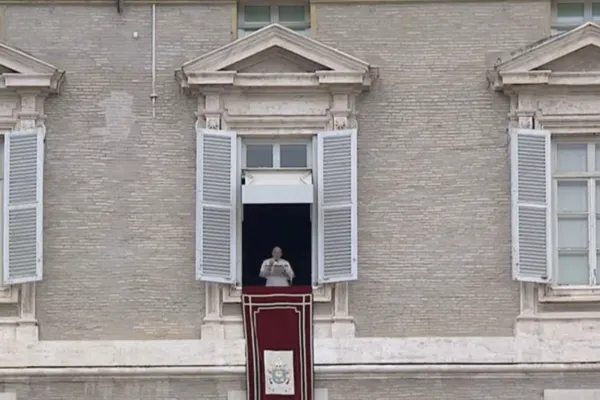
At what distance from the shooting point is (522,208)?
22.9 meters

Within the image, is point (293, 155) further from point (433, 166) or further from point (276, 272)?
point (433, 166)

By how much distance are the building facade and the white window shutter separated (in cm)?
3

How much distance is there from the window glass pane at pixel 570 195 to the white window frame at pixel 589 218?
0.06 meters

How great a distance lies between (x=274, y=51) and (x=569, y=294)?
4.64 m

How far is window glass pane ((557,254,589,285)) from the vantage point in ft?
76.1

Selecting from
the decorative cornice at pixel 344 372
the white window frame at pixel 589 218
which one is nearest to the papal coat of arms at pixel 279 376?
the decorative cornice at pixel 344 372

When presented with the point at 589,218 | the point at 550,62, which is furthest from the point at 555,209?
the point at 550,62

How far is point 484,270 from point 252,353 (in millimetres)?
2987

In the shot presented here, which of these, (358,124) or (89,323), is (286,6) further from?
(89,323)

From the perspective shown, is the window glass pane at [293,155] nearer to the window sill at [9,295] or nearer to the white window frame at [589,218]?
the white window frame at [589,218]

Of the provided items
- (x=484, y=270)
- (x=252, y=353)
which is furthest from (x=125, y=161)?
(x=484, y=270)

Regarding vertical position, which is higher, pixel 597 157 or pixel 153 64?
pixel 153 64

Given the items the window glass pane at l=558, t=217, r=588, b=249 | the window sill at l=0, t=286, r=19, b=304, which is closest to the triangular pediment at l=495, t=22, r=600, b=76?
the window glass pane at l=558, t=217, r=588, b=249

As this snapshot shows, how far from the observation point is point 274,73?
23.2 m
